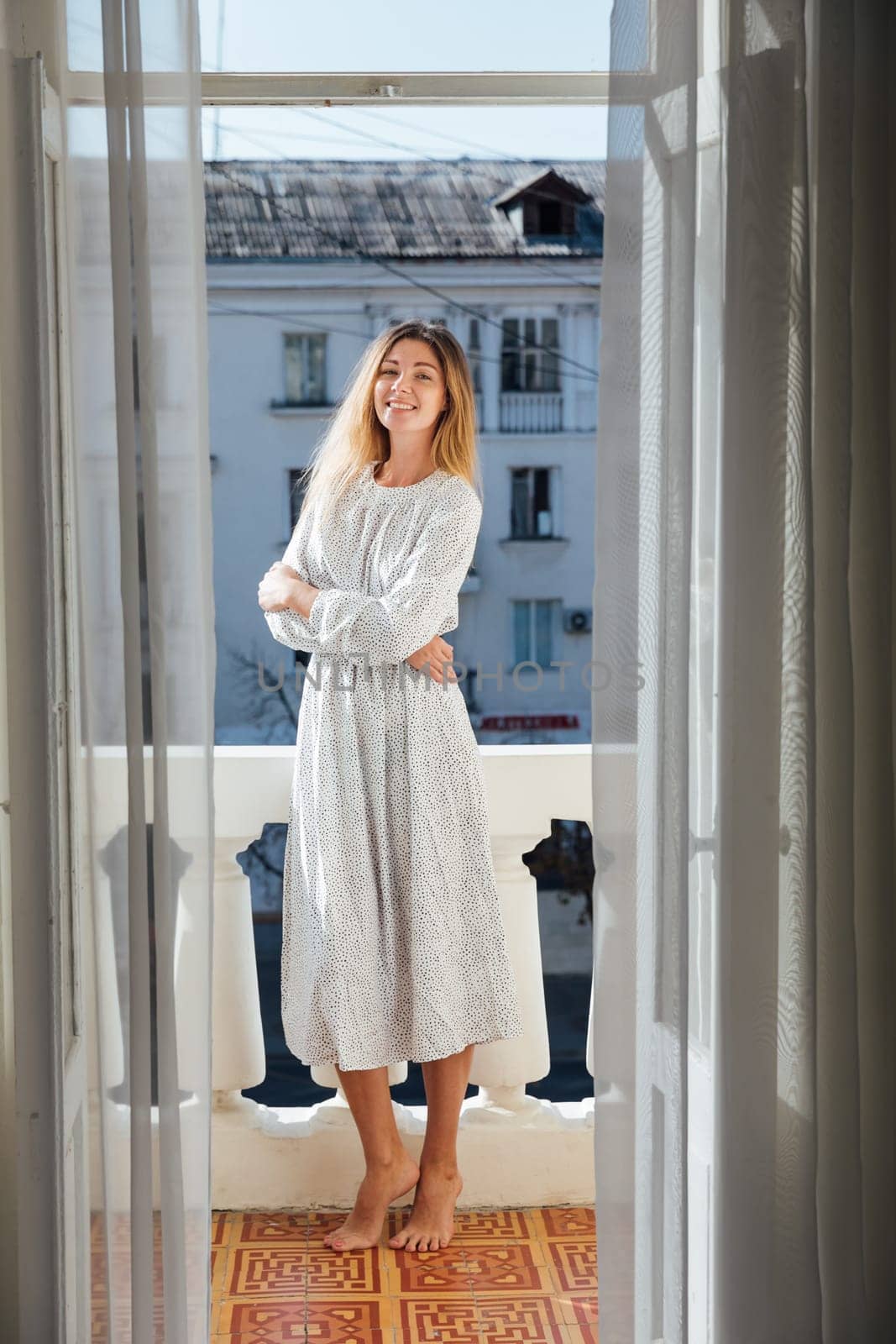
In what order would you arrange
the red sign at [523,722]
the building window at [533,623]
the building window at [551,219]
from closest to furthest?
the building window at [533,623]
the building window at [551,219]
the red sign at [523,722]

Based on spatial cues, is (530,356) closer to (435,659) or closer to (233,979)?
(435,659)

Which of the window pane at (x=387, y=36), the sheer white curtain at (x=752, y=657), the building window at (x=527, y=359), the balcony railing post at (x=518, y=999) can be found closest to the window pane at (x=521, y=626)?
the building window at (x=527, y=359)

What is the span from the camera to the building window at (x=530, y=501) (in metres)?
7.79

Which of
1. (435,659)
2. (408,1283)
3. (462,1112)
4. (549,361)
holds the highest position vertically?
(549,361)

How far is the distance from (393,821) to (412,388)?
84cm

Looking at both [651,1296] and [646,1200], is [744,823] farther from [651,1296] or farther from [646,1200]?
[651,1296]

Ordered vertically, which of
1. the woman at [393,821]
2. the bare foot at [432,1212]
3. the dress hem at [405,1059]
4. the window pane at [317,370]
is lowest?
the bare foot at [432,1212]

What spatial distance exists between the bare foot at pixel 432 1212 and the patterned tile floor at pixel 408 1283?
0.06ft

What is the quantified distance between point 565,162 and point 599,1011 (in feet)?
22.0

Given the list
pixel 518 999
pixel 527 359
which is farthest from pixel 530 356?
pixel 518 999

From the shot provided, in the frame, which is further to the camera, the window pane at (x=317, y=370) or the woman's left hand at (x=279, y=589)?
the window pane at (x=317, y=370)

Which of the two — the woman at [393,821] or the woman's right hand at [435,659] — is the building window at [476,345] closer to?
the woman at [393,821]

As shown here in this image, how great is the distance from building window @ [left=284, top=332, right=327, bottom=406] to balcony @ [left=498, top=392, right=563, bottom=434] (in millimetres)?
1051

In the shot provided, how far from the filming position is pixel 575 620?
306 inches
